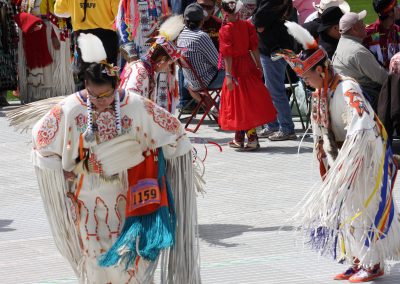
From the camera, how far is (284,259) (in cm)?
672

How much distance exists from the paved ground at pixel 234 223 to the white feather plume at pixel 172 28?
4.59ft

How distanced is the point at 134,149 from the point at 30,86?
824cm

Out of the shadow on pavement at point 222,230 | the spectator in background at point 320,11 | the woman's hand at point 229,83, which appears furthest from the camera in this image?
the spectator in background at point 320,11

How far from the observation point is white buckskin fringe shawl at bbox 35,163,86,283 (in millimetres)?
5359

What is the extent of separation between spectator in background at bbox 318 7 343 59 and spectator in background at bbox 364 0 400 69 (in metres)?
0.30

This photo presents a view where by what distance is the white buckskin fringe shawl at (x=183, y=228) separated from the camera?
214 inches

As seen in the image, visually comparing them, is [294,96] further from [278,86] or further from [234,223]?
[234,223]

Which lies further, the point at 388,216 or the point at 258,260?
the point at 258,260

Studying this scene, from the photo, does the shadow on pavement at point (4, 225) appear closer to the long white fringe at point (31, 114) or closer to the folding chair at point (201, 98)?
the long white fringe at point (31, 114)

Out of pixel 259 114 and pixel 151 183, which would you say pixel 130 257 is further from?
pixel 259 114

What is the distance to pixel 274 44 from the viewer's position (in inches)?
414

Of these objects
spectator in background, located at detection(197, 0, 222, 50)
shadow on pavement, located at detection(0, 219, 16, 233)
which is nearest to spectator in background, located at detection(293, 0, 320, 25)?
spectator in background, located at detection(197, 0, 222, 50)

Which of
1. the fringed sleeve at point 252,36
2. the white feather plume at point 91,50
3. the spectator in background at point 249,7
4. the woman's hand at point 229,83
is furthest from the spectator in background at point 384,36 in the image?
the white feather plume at point 91,50

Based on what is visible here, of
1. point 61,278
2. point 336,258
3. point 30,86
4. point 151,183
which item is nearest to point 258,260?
point 336,258
